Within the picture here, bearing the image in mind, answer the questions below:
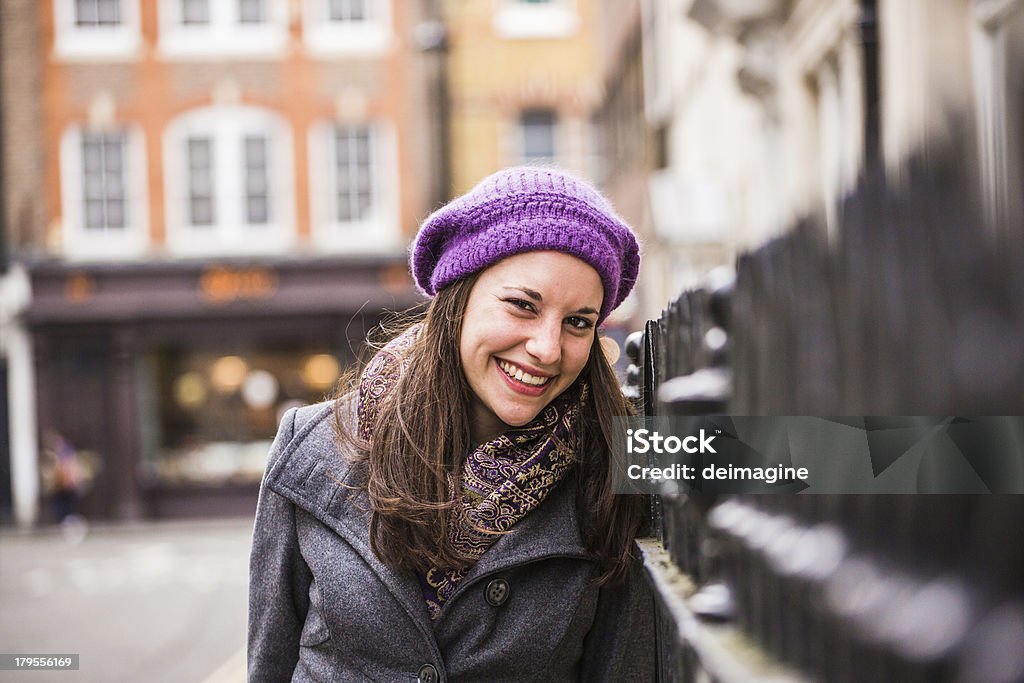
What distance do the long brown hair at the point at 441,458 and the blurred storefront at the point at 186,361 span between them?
41.5ft

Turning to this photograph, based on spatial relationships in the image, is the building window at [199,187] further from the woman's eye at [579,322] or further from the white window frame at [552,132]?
the woman's eye at [579,322]

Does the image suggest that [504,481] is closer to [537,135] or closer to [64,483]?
[64,483]

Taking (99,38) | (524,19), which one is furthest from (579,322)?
(99,38)

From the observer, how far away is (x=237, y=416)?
569 inches

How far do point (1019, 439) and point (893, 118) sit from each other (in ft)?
14.1

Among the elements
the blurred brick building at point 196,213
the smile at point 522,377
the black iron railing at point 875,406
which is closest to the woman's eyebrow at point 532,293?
the smile at point 522,377

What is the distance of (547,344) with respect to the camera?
1.38 metres

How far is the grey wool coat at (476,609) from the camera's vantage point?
1.53 metres

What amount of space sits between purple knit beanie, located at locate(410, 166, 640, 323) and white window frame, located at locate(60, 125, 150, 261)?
44.3 feet

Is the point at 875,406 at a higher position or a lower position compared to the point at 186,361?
lower

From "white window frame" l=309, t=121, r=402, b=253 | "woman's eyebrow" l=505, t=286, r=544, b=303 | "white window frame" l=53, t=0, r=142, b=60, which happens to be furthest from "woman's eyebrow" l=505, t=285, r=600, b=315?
"white window frame" l=53, t=0, r=142, b=60

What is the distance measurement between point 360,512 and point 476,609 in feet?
0.75

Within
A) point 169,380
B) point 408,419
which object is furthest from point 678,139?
point 408,419

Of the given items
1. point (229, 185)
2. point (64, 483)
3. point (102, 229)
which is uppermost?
point (229, 185)
